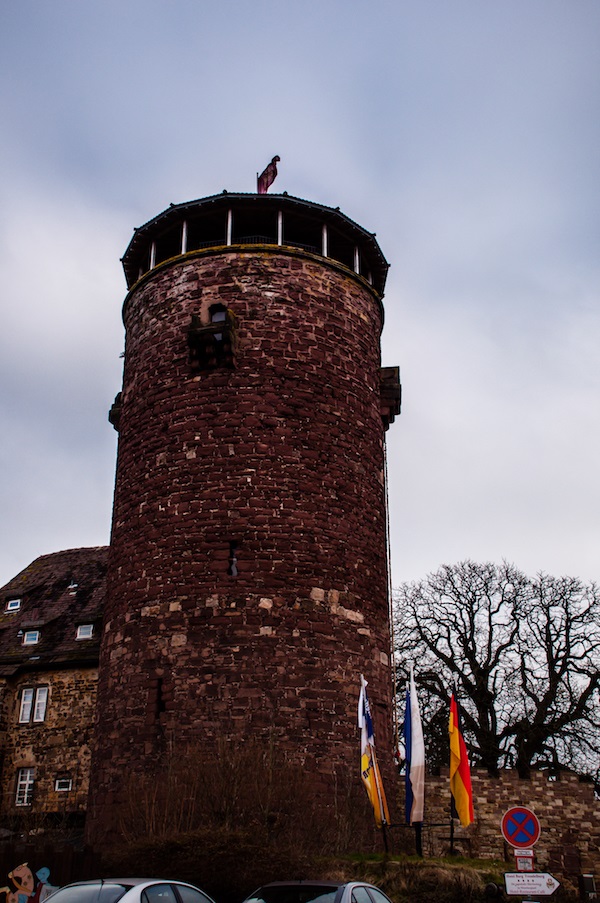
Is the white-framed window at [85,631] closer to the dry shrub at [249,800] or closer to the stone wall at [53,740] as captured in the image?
the stone wall at [53,740]

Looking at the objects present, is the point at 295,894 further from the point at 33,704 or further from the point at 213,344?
the point at 33,704

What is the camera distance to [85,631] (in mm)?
26203

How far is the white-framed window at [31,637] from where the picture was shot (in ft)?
87.5

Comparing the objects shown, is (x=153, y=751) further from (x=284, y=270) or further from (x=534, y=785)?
(x=284, y=270)

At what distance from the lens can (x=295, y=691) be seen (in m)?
15.8

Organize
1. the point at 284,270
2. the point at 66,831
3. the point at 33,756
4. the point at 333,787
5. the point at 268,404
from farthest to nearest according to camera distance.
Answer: the point at 33,756, the point at 66,831, the point at 284,270, the point at 268,404, the point at 333,787

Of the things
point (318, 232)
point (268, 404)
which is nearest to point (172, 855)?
point (268, 404)

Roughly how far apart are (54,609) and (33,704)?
3564 millimetres

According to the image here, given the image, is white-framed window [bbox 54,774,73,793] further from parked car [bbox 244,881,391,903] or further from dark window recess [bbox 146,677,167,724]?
parked car [bbox 244,881,391,903]

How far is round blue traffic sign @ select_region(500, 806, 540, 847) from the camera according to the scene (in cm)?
982

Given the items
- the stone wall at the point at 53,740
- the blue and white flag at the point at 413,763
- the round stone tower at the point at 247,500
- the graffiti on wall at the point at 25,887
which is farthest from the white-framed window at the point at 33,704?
the blue and white flag at the point at 413,763

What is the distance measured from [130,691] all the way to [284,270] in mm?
8808

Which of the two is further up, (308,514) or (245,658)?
(308,514)

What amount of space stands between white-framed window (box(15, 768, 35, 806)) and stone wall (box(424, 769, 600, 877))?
10.8m
